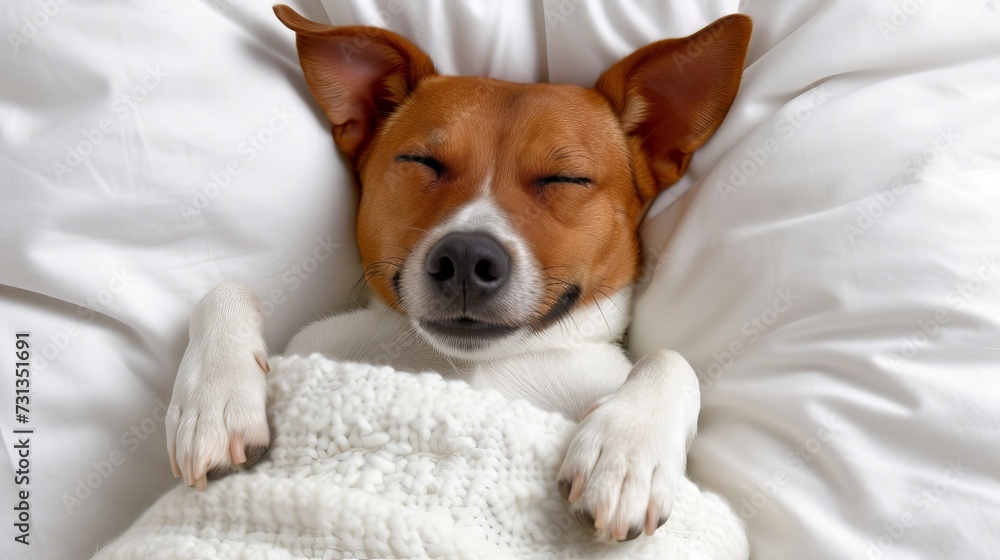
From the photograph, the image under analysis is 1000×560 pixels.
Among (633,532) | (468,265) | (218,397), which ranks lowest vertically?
(633,532)

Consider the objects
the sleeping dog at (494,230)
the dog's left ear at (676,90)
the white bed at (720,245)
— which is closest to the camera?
the white bed at (720,245)

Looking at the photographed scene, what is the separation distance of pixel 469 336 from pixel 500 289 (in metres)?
0.16

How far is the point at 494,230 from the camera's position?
5.79 ft

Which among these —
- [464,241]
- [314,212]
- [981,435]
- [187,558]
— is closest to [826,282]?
[981,435]

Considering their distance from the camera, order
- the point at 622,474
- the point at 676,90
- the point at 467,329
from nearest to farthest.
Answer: the point at 622,474
the point at 467,329
the point at 676,90

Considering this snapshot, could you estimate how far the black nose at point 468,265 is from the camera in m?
1.69

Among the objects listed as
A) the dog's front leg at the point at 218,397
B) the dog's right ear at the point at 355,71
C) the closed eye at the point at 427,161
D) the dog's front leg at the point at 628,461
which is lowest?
the dog's front leg at the point at 628,461

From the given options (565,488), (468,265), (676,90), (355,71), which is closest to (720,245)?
(676,90)

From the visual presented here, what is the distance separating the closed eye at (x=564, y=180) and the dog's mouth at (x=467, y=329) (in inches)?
16.1

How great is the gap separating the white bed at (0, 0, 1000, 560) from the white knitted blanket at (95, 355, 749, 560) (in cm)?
27

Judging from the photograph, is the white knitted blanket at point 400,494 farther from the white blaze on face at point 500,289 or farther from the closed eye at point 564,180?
the closed eye at point 564,180

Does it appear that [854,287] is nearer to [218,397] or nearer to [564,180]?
[564,180]

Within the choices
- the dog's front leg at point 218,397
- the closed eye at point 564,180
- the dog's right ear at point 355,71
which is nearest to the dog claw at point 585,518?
the dog's front leg at point 218,397

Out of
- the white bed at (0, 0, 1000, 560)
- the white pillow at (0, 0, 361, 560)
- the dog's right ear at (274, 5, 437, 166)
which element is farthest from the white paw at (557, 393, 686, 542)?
the dog's right ear at (274, 5, 437, 166)
